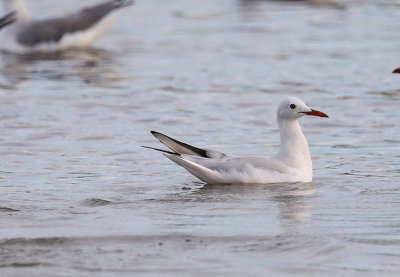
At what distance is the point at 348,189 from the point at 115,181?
204 centimetres

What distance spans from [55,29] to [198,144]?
331 inches

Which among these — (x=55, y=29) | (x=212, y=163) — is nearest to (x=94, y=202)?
(x=212, y=163)

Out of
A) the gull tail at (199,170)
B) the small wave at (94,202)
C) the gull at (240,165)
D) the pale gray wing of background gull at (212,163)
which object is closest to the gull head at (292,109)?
the gull at (240,165)

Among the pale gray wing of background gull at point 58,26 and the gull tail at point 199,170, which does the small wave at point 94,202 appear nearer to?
the gull tail at point 199,170

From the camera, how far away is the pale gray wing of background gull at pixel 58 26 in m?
19.8

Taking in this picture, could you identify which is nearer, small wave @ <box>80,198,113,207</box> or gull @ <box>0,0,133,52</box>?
small wave @ <box>80,198,113,207</box>

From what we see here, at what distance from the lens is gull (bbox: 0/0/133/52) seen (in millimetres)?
19792

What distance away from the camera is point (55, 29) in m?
19.9

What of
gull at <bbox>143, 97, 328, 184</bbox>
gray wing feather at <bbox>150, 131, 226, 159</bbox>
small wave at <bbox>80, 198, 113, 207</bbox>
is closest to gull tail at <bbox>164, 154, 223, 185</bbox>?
gull at <bbox>143, 97, 328, 184</bbox>

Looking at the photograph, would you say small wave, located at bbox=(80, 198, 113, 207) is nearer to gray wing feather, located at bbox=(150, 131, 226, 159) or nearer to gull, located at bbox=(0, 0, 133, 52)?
gray wing feather, located at bbox=(150, 131, 226, 159)

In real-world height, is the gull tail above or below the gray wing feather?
below

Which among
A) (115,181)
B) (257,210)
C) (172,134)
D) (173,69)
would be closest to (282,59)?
(173,69)

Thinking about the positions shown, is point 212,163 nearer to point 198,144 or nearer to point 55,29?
point 198,144

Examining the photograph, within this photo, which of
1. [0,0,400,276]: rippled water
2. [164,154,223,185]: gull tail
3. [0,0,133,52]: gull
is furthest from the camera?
[0,0,133,52]: gull
